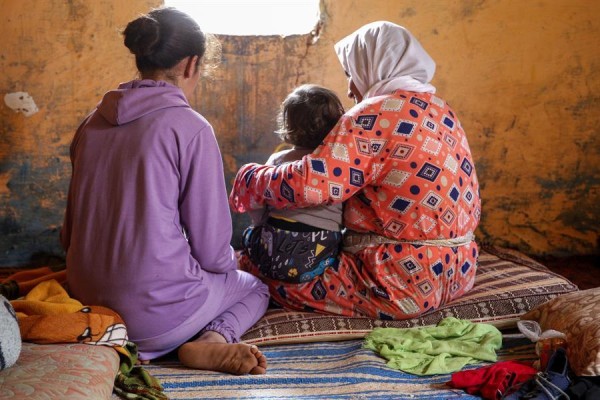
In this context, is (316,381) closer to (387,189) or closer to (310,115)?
(387,189)

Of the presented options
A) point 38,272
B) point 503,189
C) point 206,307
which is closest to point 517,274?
point 503,189

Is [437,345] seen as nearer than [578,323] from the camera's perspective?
No

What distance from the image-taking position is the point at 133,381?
7.59ft

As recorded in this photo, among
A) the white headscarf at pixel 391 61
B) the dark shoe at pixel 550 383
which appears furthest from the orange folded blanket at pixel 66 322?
the white headscarf at pixel 391 61

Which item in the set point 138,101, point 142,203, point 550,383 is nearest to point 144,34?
point 138,101

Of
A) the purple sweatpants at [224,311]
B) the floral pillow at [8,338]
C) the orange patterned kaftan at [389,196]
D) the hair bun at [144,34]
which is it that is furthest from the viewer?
the orange patterned kaftan at [389,196]

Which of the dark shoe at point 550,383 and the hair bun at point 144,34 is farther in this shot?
the hair bun at point 144,34

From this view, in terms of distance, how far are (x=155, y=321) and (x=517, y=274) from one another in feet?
6.06

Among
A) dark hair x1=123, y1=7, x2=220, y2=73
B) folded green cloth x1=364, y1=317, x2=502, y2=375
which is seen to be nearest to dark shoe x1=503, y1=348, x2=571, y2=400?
folded green cloth x1=364, y1=317, x2=502, y2=375

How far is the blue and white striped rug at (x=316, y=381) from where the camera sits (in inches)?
93.3

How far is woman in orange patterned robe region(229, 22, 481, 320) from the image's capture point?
282 cm

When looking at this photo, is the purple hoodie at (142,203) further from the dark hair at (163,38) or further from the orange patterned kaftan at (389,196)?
the orange patterned kaftan at (389,196)

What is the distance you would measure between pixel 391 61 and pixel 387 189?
0.52 m

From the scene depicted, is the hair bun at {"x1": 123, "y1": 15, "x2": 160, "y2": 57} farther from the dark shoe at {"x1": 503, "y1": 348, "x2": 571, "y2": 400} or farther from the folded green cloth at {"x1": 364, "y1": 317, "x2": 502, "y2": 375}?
the dark shoe at {"x1": 503, "y1": 348, "x2": 571, "y2": 400}
